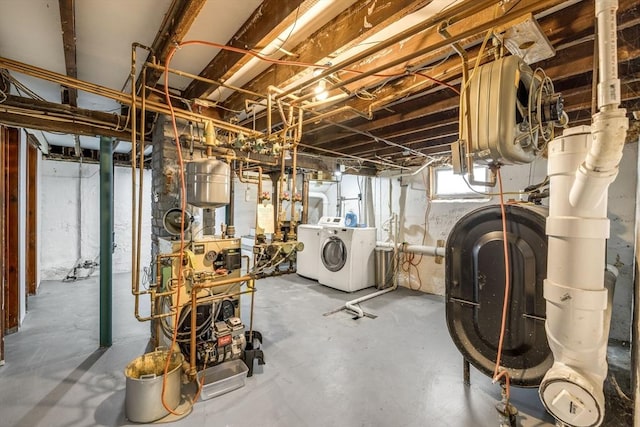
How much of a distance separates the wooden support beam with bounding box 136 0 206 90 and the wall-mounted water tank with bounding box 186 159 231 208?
2.36ft

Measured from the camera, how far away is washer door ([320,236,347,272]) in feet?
15.1

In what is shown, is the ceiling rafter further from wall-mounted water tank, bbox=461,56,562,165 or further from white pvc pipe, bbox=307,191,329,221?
white pvc pipe, bbox=307,191,329,221

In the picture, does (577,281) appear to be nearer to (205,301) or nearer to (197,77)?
(205,301)

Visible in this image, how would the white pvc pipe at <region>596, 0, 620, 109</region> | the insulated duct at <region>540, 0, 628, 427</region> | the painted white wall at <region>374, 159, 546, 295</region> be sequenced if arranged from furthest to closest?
the painted white wall at <region>374, 159, 546, 295</region> → the insulated duct at <region>540, 0, 628, 427</region> → the white pvc pipe at <region>596, 0, 620, 109</region>

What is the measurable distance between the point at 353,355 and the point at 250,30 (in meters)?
2.72

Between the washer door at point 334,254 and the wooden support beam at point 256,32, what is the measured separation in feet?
10.7

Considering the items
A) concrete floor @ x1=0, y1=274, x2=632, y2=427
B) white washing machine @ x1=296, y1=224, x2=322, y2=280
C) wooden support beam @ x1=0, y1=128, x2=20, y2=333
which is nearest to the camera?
concrete floor @ x1=0, y1=274, x2=632, y2=427

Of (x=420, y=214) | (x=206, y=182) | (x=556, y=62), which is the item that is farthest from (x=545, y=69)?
(x=420, y=214)

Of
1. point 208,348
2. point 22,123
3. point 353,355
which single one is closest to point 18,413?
point 208,348

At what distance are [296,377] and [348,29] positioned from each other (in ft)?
8.14

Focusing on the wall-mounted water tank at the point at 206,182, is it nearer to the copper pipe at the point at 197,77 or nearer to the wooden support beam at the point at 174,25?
the copper pipe at the point at 197,77

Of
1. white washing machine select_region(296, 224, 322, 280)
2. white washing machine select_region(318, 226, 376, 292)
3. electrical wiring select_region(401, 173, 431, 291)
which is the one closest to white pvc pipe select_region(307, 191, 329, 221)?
white washing machine select_region(296, 224, 322, 280)

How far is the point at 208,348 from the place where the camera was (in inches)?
82.0

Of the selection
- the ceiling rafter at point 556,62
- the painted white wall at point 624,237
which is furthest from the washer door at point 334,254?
the painted white wall at point 624,237
